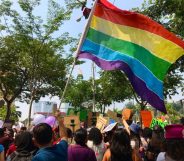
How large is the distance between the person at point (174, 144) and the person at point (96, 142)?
2680 millimetres

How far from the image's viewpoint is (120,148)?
15.8 feet

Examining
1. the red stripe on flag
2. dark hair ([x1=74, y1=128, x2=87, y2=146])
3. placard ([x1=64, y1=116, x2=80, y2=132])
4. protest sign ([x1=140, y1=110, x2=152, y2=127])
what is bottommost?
dark hair ([x1=74, y1=128, x2=87, y2=146])

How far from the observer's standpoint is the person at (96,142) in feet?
22.1

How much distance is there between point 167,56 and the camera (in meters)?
7.36

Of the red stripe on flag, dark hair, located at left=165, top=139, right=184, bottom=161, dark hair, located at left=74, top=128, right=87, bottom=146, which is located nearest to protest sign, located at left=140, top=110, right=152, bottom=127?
the red stripe on flag

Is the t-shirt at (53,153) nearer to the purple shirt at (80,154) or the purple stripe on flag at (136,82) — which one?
the purple shirt at (80,154)

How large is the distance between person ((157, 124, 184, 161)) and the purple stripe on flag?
9.46 feet

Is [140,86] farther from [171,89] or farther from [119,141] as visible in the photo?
[171,89]

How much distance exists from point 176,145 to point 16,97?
80.7 feet

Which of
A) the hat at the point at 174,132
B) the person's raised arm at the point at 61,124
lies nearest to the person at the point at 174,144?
the hat at the point at 174,132

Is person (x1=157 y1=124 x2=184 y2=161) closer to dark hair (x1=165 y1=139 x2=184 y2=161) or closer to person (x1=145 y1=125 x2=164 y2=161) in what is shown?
dark hair (x1=165 y1=139 x2=184 y2=161)

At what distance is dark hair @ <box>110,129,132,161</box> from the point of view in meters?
4.80

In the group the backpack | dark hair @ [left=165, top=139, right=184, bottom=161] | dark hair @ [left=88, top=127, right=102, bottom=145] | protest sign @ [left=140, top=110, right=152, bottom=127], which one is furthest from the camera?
protest sign @ [left=140, top=110, right=152, bottom=127]

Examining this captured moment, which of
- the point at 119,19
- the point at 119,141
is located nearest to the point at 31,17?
the point at 119,19
